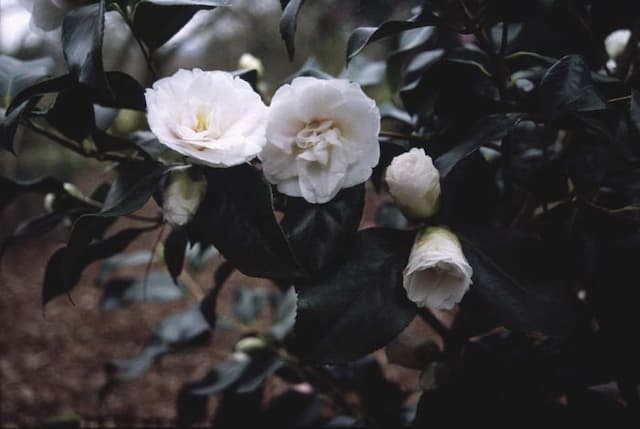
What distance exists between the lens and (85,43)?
0.48 metres

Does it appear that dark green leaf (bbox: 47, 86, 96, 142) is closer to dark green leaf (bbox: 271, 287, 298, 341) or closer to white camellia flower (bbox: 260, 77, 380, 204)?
white camellia flower (bbox: 260, 77, 380, 204)

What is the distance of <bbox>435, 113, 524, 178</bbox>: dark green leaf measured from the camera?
1.66 ft

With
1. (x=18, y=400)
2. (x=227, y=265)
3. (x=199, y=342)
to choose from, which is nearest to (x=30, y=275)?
(x=18, y=400)

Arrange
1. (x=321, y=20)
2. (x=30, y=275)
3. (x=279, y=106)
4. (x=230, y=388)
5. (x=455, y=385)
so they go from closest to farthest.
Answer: (x=279, y=106)
(x=455, y=385)
(x=230, y=388)
(x=30, y=275)
(x=321, y=20)

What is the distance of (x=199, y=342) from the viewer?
1.04 meters

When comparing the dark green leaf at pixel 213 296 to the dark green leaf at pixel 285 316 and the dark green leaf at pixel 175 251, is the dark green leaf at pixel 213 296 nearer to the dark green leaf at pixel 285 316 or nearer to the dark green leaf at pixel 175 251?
the dark green leaf at pixel 175 251

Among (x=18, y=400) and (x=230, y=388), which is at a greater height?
(x=230, y=388)

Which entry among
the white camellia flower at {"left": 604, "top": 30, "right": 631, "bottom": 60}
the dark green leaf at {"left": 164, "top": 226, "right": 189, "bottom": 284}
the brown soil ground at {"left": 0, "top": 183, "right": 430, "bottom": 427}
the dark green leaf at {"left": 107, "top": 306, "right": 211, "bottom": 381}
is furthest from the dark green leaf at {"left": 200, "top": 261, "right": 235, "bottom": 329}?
the brown soil ground at {"left": 0, "top": 183, "right": 430, "bottom": 427}

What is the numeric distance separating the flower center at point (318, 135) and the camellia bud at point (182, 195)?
0.10 meters

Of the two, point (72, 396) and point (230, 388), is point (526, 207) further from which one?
point (72, 396)

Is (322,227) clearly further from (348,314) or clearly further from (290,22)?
(290,22)

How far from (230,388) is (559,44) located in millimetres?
744

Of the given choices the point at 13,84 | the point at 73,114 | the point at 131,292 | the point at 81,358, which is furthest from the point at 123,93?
the point at 81,358

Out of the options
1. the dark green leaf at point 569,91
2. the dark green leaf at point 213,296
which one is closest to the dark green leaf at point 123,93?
the dark green leaf at point 213,296
